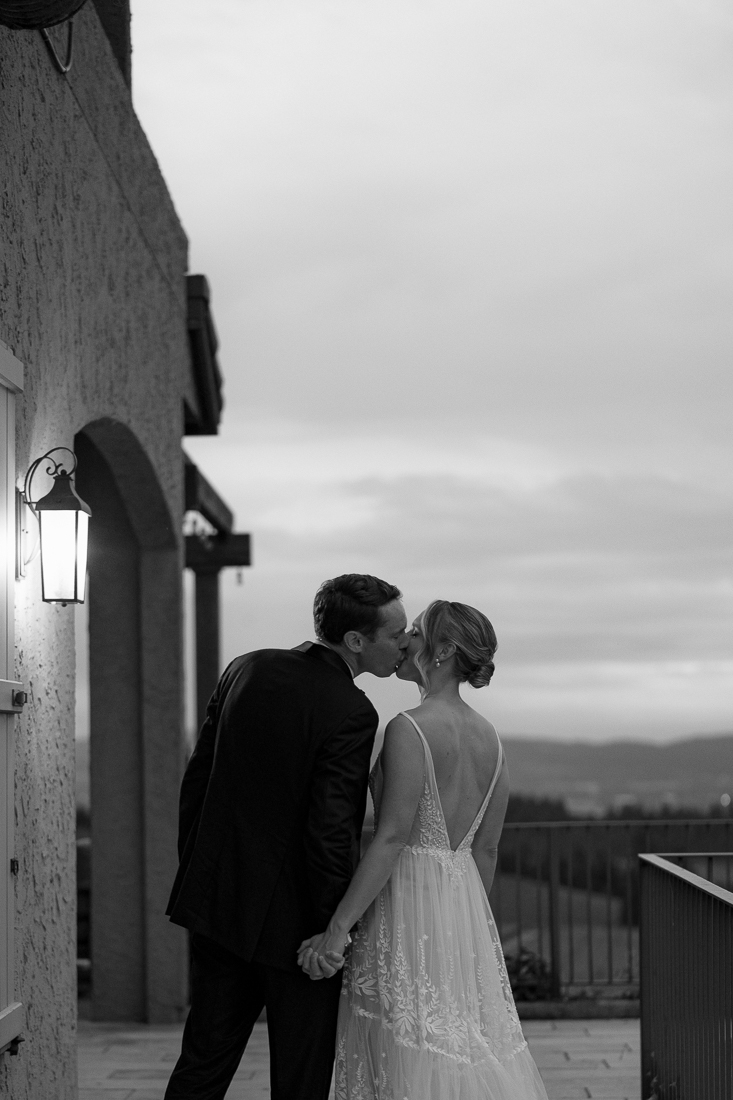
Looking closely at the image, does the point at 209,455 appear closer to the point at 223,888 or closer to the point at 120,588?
the point at 120,588

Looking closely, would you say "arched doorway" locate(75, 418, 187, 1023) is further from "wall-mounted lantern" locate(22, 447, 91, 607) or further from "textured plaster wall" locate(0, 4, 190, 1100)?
"wall-mounted lantern" locate(22, 447, 91, 607)

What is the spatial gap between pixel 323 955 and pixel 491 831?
1.88 ft

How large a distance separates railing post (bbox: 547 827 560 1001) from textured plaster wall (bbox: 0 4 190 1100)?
12.2 feet

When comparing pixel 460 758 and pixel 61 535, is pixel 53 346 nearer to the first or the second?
pixel 61 535

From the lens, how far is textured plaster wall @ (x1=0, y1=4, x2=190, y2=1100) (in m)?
3.72

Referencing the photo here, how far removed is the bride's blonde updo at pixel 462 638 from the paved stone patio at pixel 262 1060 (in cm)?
273

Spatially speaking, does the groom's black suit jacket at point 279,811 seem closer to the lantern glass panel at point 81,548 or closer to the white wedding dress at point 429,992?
the white wedding dress at point 429,992

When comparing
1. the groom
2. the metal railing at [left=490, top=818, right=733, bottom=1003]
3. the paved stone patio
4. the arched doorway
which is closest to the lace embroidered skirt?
the groom

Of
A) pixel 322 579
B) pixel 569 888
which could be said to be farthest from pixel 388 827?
pixel 322 579

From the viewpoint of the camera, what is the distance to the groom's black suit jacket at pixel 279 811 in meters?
3.00

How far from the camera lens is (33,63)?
13.1 ft

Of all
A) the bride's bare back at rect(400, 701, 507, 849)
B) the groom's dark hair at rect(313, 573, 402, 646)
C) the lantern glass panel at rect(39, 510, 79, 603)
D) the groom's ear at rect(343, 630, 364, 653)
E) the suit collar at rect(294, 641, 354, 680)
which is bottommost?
the bride's bare back at rect(400, 701, 507, 849)

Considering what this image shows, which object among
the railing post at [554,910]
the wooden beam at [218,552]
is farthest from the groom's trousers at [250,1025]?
the wooden beam at [218,552]

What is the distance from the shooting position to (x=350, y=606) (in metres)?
3.16
